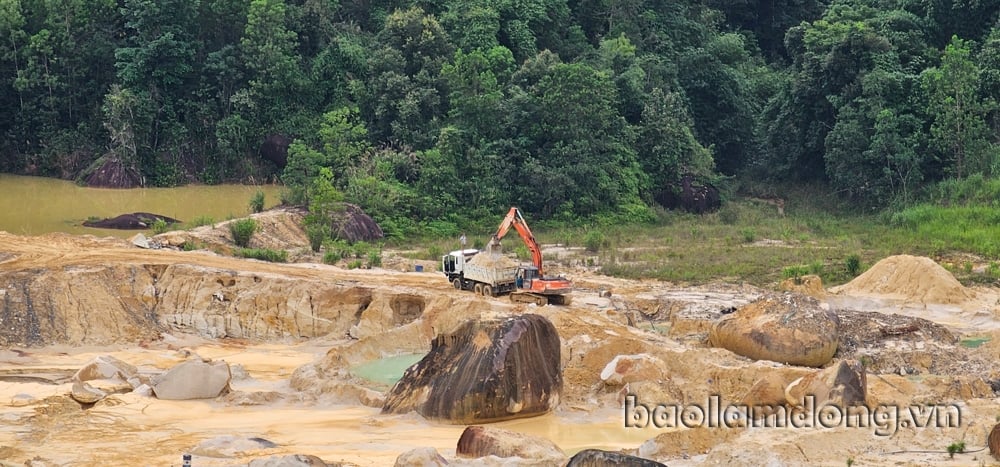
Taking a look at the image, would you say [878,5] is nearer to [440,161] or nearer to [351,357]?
[440,161]

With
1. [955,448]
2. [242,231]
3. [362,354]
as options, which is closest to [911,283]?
[362,354]

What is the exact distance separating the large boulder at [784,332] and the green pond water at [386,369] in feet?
20.7

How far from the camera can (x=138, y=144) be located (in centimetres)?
4991

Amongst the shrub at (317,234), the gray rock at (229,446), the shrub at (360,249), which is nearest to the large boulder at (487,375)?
the gray rock at (229,446)

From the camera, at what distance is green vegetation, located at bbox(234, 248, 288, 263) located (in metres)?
36.3

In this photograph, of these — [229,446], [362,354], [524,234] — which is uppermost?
[524,234]

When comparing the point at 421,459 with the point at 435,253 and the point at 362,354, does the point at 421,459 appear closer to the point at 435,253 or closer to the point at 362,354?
the point at 362,354

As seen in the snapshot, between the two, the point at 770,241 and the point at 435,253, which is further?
the point at 770,241

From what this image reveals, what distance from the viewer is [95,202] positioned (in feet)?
154

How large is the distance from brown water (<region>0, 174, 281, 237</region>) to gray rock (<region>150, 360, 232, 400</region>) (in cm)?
1642

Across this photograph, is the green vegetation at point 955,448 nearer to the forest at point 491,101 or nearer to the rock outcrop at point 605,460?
the rock outcrop at point 605,460

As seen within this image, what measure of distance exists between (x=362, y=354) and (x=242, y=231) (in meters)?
10.2

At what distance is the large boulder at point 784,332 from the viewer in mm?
28219

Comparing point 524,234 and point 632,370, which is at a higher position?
point 524,234
